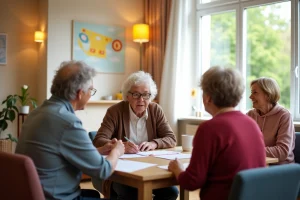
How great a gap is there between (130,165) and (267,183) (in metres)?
0.72

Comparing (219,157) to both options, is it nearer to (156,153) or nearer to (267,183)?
(267,183)

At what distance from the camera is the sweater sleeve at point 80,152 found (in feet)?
5.92

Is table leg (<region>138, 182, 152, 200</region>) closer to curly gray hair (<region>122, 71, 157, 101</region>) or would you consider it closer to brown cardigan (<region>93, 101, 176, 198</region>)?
brown cardigan (<region>93, 101, 176, 198</region>)

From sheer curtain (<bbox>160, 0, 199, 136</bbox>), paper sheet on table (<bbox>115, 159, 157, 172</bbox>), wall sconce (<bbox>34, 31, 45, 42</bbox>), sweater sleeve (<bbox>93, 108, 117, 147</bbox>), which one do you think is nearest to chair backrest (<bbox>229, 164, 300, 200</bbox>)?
paper sheet on table (<bbox>115, 159, 157, 172</bbox>)

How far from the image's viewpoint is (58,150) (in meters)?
1.80

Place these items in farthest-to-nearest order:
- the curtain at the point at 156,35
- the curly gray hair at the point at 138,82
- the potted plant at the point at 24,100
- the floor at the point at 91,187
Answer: the curtain at the point at 156,35, the potted plant at the point at 24,100, the floor at the point at 91,187, the curly gray hair at the point at 138,82

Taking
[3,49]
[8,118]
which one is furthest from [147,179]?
[3,49]

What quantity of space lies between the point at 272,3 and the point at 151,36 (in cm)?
174

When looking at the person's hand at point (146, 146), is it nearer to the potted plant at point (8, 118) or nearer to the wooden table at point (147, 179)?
the wooden table at point (147, 179)

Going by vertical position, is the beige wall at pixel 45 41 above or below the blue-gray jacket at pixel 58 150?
above

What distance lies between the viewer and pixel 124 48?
563cm

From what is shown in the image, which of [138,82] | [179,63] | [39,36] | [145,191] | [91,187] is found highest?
[39,36]

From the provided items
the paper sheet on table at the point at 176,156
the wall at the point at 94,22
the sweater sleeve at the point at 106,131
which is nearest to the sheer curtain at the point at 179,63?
the wall at the point at 94,22

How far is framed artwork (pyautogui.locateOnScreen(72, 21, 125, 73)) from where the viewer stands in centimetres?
524
